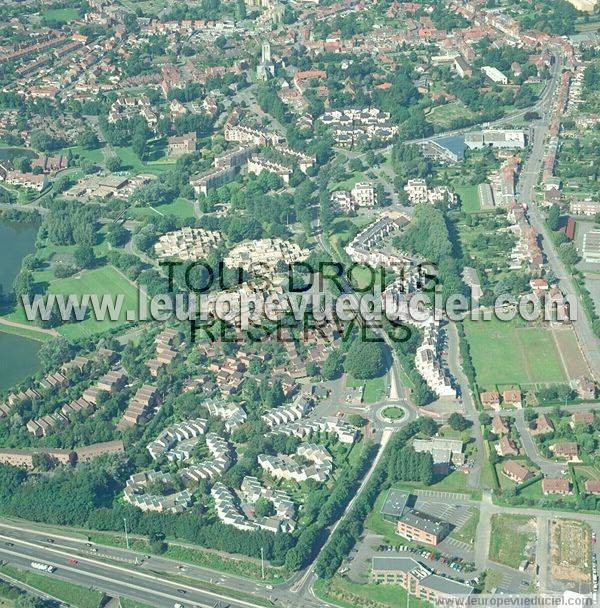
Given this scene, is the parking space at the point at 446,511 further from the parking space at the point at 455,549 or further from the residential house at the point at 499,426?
the residential house at the point at 499,426

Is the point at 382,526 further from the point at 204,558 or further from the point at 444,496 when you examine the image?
the point at 204,558

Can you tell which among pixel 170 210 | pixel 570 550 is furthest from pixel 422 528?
pixel 170 210

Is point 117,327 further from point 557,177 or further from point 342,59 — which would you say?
point 342,59

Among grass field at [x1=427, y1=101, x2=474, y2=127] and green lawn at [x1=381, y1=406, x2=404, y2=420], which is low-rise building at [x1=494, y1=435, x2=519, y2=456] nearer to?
green lawn at [x1=381, y1=406, x2=404, y2=420]

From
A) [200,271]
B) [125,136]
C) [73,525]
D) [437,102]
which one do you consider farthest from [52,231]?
[437,102]

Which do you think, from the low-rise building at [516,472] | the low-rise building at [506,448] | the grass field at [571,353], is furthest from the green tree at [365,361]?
the low-rise building at [516,472]

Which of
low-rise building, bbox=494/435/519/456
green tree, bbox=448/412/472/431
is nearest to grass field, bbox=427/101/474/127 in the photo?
green tree, bbox=448/412/472/431
